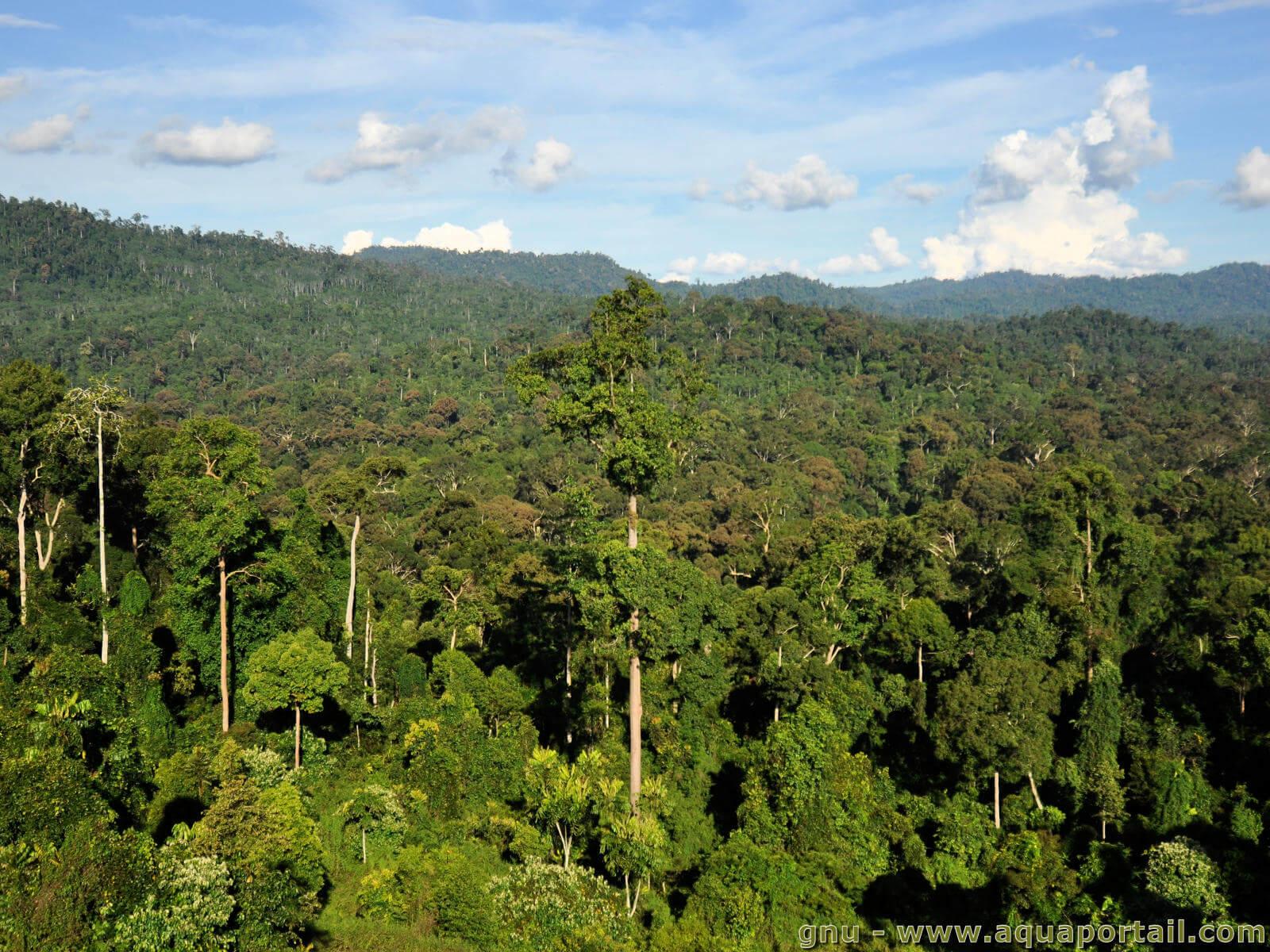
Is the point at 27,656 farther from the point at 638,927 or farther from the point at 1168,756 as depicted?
the point at 1168,756

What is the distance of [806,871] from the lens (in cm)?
1928

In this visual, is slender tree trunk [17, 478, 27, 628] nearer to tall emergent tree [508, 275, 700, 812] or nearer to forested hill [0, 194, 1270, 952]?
forested hill [0, 194, 1270, 952]

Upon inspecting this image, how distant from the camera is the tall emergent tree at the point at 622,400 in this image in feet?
65.4

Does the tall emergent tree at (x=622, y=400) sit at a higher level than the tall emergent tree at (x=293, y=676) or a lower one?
higher

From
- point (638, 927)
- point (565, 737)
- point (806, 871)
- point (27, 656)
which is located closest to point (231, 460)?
point (27, 656)

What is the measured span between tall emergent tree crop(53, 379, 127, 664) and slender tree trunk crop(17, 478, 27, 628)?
6.15ft

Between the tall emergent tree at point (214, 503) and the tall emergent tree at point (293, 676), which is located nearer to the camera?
the tall emergent tree at point (293, 676)

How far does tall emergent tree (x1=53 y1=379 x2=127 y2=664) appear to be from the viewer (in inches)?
1024

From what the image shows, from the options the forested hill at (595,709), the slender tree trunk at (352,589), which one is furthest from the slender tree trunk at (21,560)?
the slender tree trunk at (352,589)

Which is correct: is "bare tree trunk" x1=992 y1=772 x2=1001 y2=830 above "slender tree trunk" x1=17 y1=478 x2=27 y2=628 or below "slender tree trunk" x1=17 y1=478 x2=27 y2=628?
below

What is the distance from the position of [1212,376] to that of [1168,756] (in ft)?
375

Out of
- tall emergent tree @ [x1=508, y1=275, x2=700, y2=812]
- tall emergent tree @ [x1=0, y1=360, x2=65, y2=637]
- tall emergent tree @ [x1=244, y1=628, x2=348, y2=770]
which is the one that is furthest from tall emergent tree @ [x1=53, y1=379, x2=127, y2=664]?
tall emergent tree @ [x1=508, y1=275, x2=700, y2=812]

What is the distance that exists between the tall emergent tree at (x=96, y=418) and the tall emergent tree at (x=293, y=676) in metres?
6.51

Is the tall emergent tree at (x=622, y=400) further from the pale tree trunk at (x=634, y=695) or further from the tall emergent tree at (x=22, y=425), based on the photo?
the tall emergent tree at (x=22, y=425)
